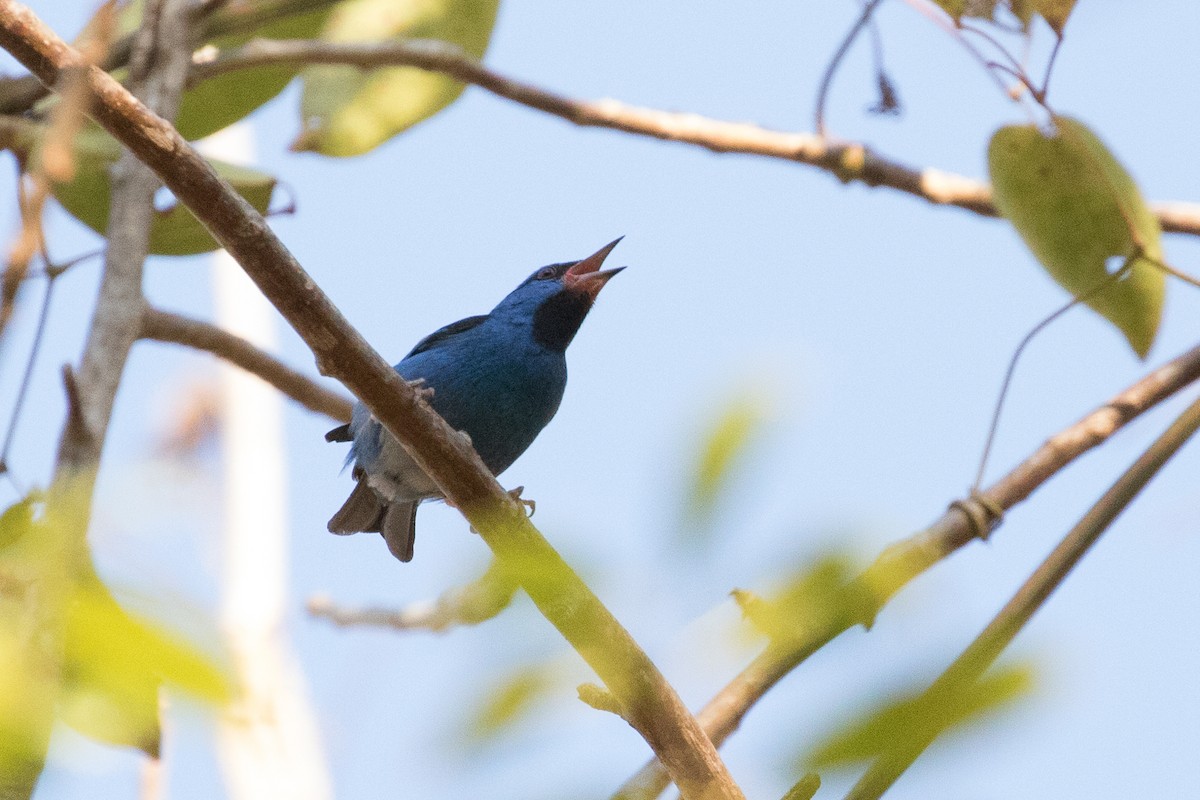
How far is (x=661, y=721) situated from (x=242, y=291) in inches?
462

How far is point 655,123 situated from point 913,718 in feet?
14.3

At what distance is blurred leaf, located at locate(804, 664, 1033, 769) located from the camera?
2.41 ft

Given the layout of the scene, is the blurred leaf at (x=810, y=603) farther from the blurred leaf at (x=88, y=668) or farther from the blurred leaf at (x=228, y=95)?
the blurred leaf at (x=228, y=95)

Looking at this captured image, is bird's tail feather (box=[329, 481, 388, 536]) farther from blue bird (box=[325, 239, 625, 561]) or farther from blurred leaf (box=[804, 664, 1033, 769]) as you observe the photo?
blurred leaf (box=[804, 664, 1033, 769])

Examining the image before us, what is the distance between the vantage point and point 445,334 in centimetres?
552

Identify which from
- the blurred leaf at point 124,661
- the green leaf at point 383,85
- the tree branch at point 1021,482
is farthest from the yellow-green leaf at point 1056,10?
the green leaf at point 383,85

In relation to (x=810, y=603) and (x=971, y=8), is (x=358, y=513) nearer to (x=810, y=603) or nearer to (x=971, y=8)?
(x=971, y=8)

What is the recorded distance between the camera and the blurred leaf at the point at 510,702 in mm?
805

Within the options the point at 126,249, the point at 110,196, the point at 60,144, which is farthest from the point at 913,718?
the point at 110,196

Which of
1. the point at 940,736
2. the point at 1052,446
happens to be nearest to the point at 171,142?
the point at 940,736

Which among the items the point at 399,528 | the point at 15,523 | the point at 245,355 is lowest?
the point at 15,523

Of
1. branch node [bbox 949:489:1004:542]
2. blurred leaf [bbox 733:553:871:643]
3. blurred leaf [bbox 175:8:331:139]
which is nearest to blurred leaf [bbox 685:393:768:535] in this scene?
blurred leaf [bbox 733:553:871:643]

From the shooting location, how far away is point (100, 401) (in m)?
3.33

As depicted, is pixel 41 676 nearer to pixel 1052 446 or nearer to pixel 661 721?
pixel 661 721
